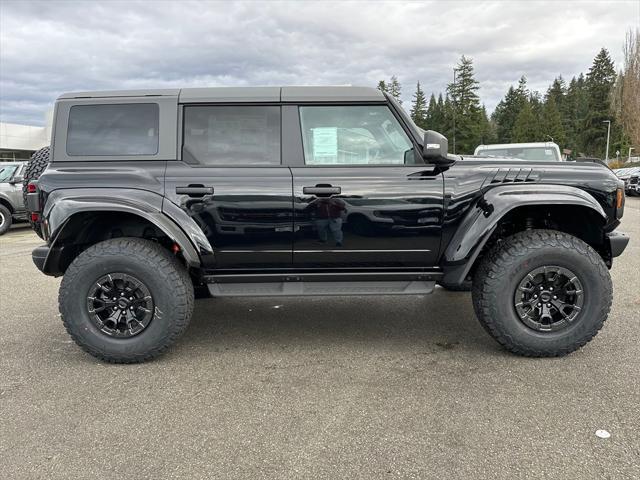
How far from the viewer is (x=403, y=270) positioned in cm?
354

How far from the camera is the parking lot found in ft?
7.39

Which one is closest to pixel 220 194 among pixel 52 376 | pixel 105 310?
pixel 105 310

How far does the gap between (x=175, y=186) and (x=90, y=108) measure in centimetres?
93

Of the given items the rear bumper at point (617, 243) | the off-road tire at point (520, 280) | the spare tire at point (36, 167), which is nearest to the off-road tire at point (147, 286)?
the spare tire at point (36, 167)

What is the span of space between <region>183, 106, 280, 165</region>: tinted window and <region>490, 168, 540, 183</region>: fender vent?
1616 millimetres

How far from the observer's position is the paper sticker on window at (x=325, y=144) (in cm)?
348

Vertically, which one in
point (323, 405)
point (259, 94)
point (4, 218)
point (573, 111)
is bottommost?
point (323, 405)

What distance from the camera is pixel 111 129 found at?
3.51 metres

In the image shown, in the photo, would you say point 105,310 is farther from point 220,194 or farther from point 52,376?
point 220,194

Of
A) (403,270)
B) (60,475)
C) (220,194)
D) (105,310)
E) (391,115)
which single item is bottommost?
(60,475)

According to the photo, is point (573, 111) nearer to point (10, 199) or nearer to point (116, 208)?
point (10, 199)

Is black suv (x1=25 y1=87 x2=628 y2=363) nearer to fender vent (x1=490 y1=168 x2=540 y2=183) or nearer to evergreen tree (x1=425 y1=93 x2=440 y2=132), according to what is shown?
fender vent (x1=490 y1=168 x2=540 y2=183)

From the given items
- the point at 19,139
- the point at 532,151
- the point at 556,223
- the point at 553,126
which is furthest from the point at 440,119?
the point at 556,223

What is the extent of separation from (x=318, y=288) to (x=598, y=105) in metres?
77.8
